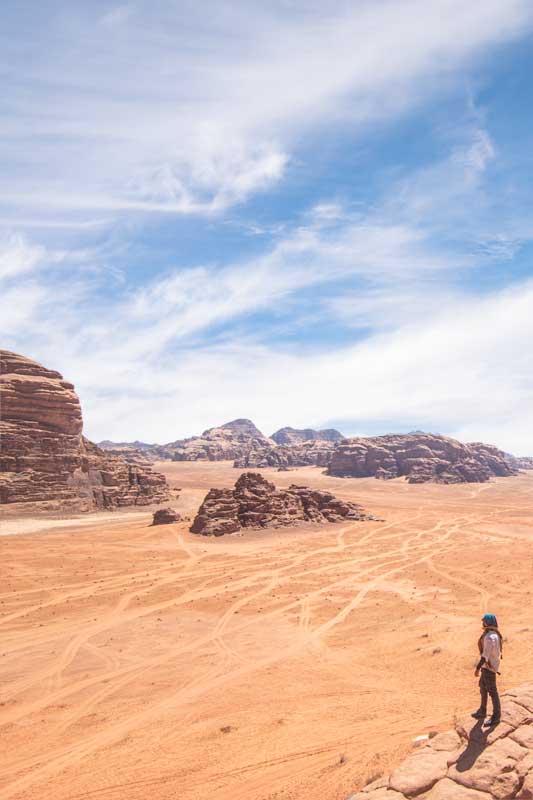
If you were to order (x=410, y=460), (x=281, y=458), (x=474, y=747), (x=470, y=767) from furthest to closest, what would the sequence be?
(x=281, y=458)
(x=410, y=460)
(x=474, y=747)
(x=470, y=767)

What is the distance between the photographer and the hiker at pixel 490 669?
23.7 feet

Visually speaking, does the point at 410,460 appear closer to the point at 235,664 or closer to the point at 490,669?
the point at 235,664

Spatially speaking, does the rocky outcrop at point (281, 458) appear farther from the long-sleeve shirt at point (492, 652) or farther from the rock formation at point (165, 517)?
the long-sleeve shirt at point (492, 652)

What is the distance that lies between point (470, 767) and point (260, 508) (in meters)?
34.6

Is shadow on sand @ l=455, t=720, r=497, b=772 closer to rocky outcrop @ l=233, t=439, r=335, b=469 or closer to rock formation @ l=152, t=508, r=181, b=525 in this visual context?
rock formation @ l=152, t=508, r=181, b=525

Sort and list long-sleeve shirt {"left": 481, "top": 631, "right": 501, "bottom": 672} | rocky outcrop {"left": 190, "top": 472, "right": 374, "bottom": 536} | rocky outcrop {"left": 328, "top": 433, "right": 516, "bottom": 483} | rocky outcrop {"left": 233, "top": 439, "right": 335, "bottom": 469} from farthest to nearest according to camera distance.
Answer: rocky outcrop {"left": 233, "top": 439, "right": 335, "bottom": 469}
rocky outcrop {"left": 328, "top": 433, "right": 516, "bottom": 483}
rocky outcrop {"left": 190, "top": 472, "right": 374, "bottom": 536}
long-sleeve shirt {"left": 481, "top": 631, "right": 501, "bottom": 672}

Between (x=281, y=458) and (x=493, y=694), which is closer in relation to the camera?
(x=493, y=694)

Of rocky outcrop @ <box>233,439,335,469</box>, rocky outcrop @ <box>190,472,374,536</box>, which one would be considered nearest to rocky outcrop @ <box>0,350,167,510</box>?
rocky outcrop @ <box>190,472,374,536</box>

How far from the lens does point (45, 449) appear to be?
49.4 metres

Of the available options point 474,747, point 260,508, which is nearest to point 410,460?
point 260,508

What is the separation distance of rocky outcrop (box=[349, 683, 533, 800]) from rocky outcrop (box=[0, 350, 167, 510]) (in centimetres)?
4668

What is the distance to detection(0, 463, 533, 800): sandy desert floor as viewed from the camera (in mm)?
8047

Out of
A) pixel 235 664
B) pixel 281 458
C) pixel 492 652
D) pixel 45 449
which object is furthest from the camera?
pixel 281 458

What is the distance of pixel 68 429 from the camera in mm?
52219
